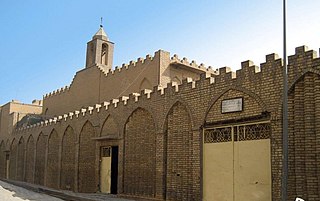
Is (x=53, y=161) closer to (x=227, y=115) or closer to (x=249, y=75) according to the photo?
(x=227, y=115)

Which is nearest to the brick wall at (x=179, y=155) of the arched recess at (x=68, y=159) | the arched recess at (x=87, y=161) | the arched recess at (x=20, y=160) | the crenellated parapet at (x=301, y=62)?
the crenellated parapet at (x=301, y=62)

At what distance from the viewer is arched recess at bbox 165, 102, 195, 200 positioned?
1510 cm

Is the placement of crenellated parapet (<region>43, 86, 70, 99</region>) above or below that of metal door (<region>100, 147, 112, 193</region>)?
above

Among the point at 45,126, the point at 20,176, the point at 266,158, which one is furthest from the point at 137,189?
the point at 20,176

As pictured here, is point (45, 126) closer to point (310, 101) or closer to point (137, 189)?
point (137, 189)

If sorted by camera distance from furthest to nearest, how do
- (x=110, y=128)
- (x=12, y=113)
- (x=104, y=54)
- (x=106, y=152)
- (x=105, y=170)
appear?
1. (x=12, y=113)
2. (x=104, y=54)
3. (x=106, y=152)
4. (x=105, y=170)
5. (x=110, y=128)

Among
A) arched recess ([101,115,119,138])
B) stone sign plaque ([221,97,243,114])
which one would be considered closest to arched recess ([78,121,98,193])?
arched recess ([101,115,119,138])

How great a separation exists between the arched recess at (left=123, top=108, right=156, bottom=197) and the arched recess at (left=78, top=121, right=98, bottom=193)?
12.0ft

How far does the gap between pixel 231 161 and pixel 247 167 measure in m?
0.76

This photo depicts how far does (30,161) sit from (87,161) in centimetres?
1098

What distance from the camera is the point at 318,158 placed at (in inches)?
418

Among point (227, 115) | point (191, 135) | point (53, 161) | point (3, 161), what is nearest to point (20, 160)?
point (3, 161)

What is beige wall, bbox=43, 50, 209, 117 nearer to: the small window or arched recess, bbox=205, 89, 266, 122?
the small window

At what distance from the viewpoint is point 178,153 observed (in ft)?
51.7
